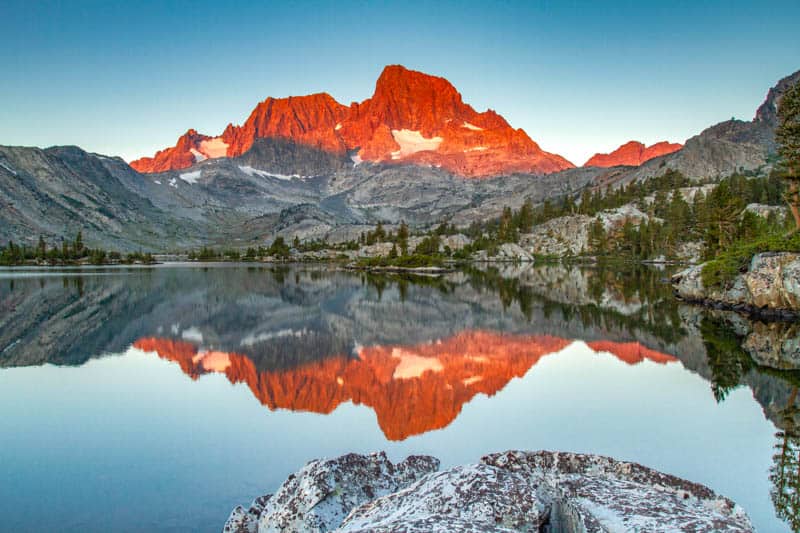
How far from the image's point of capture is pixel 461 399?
50.5 feet

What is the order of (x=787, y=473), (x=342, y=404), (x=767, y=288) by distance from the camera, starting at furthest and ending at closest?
(x=767, y=288) → (x=342, y=404) → (x=787, y=473)

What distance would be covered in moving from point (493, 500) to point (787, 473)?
8.33 metres

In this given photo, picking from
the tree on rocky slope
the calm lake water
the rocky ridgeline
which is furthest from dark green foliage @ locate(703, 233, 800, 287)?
the calm lake water

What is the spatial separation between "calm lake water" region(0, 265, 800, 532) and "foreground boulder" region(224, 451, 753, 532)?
9.80 ft

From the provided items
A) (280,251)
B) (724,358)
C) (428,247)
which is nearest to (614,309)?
(724,358)

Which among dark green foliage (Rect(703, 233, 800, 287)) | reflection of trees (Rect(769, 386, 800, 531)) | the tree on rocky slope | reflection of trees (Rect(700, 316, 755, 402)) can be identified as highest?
the tree on rocky slope

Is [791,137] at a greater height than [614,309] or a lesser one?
greater

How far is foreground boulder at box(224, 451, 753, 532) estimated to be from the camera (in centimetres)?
456

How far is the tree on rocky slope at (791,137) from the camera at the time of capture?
39.5m

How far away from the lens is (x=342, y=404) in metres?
14.8

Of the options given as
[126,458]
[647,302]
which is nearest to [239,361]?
[126,458]

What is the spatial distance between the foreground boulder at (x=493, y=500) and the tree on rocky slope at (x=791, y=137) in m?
44.2

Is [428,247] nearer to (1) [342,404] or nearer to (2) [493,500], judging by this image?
(1) [342,404]

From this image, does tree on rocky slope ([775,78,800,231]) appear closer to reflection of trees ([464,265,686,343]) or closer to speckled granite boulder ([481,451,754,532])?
reflection of trees ([464,265,686,343])
